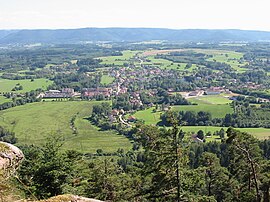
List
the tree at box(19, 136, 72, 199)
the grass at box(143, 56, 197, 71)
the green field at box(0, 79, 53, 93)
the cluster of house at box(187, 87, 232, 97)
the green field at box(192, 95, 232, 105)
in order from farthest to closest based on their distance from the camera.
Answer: the grass at box(143, 56, 197, 71), the green field at box(0, 79, 53, 93), the cluster of house at box(187, 87, 232, 97), the green field at box(192, 95, 232, 105), the tree at box(19, 136, 72, 199)

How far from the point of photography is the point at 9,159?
38.8ft

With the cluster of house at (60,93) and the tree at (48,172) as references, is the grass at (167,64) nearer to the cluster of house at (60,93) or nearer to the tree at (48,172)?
the cluster of house at (60,93)

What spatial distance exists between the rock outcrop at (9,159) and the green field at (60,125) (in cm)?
3096

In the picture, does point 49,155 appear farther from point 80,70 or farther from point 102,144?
point 80,70

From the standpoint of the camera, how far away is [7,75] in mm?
122812

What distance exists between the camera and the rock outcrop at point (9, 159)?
36.1 ft

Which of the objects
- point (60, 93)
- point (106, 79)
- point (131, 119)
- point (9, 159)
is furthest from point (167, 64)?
point (9, 159)

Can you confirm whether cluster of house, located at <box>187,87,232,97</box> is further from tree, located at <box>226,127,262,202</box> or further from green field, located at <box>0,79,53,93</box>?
tree, located at <box>226,127,262,202</box>

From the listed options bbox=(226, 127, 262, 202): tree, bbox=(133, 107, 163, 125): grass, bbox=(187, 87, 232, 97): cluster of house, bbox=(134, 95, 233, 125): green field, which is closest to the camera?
bbox=(226, 127, 262, 202): tree

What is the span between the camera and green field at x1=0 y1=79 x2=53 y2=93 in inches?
3912

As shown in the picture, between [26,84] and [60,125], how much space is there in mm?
48708

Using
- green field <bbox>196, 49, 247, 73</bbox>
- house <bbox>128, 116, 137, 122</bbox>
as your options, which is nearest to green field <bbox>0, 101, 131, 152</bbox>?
house <bbox>128, 116, 137, 122</bbox>

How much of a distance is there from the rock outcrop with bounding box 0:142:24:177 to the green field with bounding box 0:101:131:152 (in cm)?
3096

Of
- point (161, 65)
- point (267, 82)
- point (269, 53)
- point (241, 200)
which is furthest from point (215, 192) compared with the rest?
point (269, 53)
